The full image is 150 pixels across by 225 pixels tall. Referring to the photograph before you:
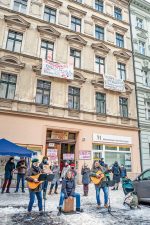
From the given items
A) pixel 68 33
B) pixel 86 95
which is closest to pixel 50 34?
pixel 68 33

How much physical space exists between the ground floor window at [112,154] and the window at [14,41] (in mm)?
9930

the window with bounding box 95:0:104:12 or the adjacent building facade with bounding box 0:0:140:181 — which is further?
the window with bounding box 95:0:104:12

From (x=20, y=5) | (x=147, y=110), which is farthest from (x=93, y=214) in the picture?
(x=20, y=5)

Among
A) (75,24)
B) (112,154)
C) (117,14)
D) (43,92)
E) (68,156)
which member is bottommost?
(68,156)

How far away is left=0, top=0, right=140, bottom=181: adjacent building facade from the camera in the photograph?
13906mm

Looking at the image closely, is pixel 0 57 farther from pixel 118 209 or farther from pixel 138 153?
pixel 138 153

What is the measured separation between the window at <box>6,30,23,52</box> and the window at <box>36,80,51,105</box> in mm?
3164

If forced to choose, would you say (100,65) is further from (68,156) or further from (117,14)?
(68,156)

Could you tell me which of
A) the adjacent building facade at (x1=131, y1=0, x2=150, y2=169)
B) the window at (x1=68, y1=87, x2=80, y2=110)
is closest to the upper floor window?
the adjacent building facade at (x1=131, y1=0, x2=150, y2=169)

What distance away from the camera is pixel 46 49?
53.1ft

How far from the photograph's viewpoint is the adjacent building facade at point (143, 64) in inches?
718

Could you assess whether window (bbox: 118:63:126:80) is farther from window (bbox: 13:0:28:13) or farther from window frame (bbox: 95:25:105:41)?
window (bbox: 13:0:28:13)

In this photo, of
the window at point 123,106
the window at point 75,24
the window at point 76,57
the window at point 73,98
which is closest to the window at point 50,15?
the window at point 75,24

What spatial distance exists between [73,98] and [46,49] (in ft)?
15.5
